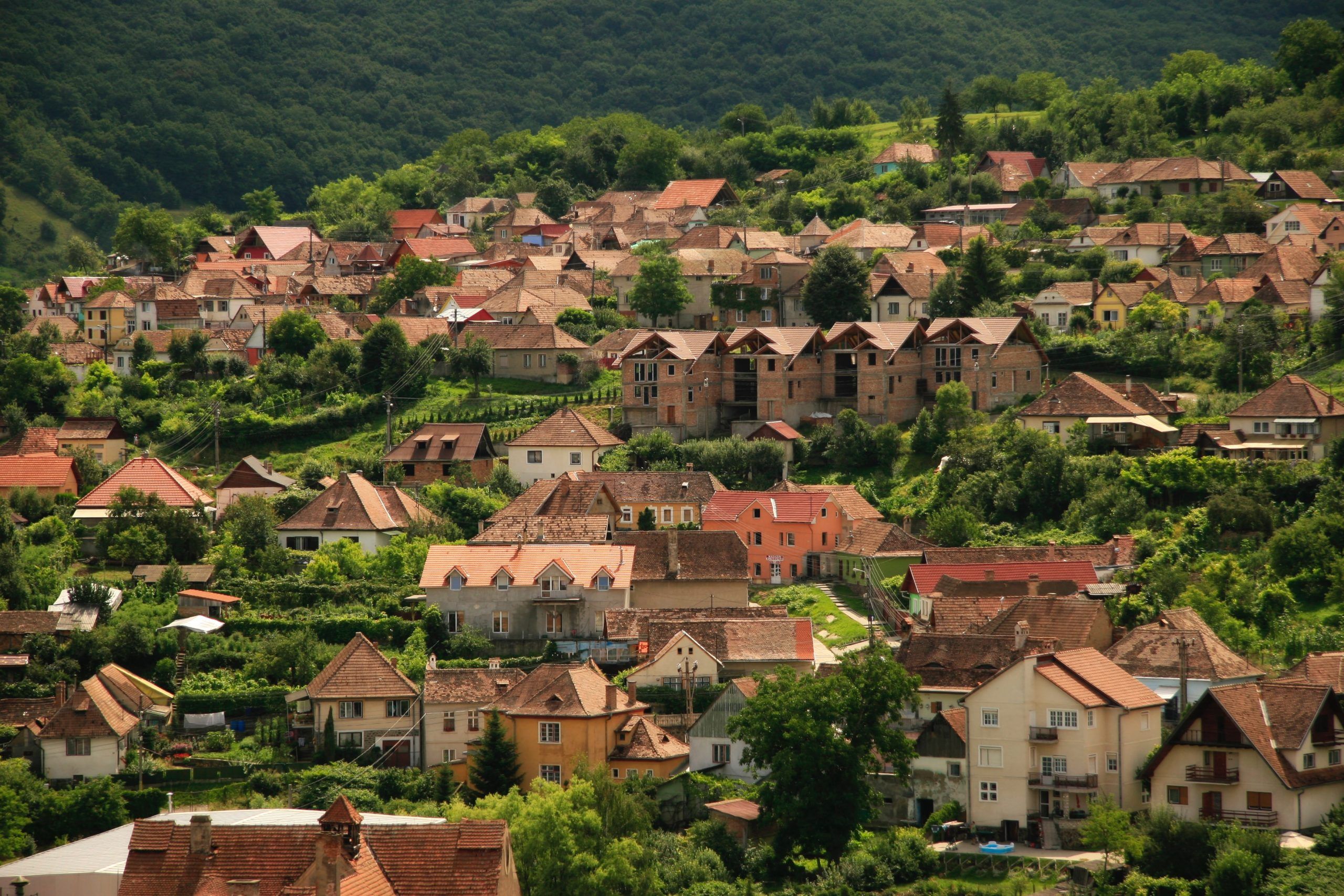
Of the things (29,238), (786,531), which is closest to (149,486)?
(786,531)

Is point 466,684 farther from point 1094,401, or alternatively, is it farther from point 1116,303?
point 1116,303

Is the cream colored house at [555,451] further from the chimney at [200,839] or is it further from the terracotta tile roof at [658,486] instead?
the chimney at [200,839]

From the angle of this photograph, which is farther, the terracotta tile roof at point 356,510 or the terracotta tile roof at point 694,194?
the terracotta tile roof at point 694,194

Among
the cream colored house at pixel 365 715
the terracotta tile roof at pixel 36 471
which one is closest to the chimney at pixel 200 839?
the cream colored house at pixel 365 715

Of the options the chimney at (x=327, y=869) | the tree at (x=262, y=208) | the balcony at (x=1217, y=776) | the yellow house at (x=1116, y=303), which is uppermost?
the tree at (x=262, y=208)

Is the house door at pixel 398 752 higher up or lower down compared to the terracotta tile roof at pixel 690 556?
lower down

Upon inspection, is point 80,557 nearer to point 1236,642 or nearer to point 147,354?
point 147,354

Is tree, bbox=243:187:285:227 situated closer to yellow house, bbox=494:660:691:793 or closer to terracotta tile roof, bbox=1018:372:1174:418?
terracotta tile roof, bbox=1018:372:1174:418

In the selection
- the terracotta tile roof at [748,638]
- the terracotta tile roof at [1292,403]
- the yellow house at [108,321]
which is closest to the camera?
the terracotta tile roof at [748,638]
